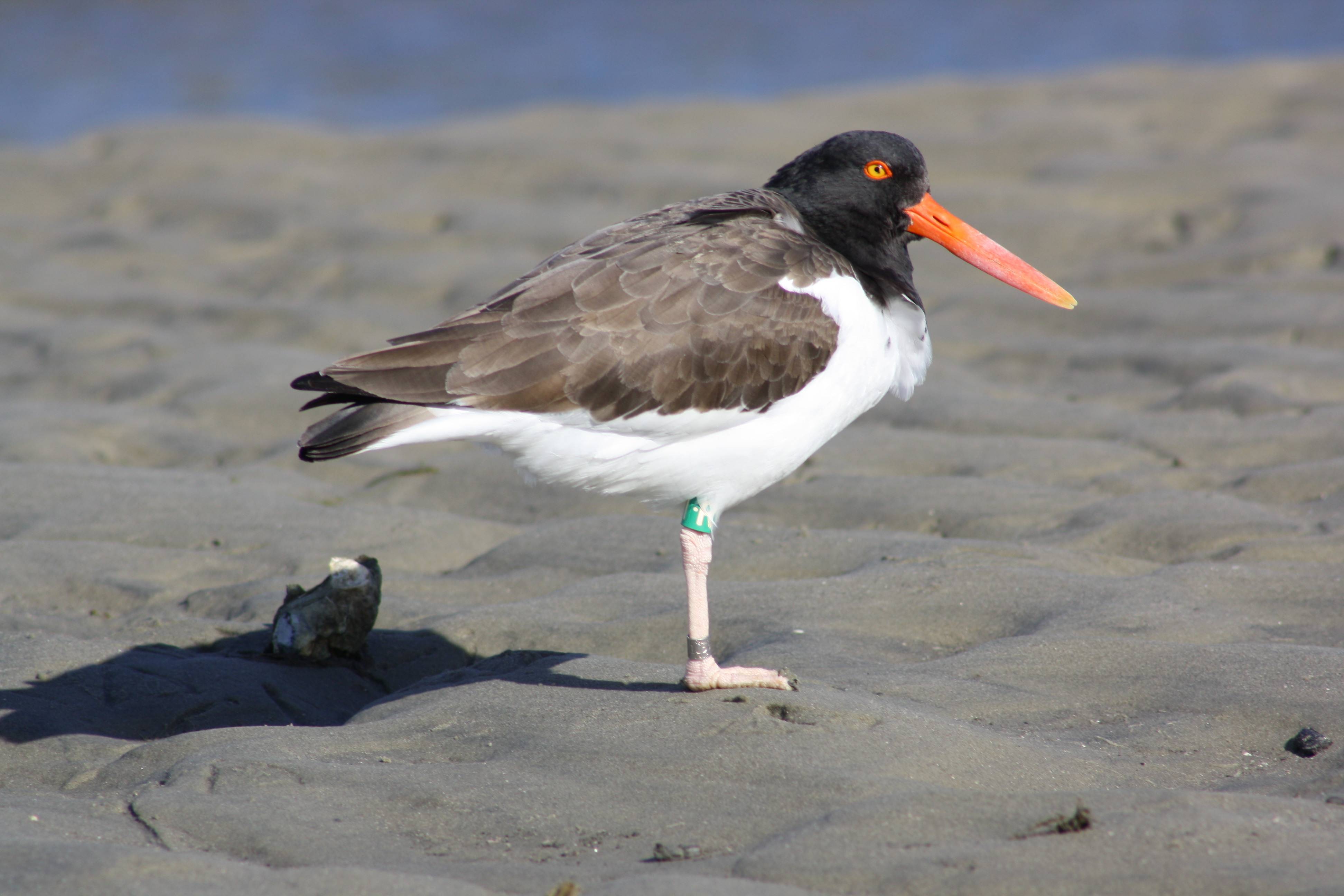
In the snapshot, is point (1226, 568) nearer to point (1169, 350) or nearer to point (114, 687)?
point (1169, 350)

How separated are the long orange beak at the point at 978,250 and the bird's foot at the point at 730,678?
6.31 ft

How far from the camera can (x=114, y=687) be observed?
4.26m

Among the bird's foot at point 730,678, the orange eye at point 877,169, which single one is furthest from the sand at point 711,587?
the orange eye at point 877,169

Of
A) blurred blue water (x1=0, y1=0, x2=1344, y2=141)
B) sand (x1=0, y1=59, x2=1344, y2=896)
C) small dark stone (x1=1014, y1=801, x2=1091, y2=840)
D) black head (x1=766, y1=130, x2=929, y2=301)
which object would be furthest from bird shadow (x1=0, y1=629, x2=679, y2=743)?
blurred blue water (x1=0, y1=0, x2=1344, y2=141)

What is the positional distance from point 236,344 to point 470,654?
4.41 metres

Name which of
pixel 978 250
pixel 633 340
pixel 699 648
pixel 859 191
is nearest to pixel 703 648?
pixel 699 648

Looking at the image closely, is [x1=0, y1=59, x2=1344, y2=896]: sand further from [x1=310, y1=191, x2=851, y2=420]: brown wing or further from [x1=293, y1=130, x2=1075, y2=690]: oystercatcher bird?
[x1=310, y1=191, x2=851, y2=420]: brown wing

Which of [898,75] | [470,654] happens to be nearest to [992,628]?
[470,654]

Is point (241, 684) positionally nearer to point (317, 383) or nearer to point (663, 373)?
point (317, 383)

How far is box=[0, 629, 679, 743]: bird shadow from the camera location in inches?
161

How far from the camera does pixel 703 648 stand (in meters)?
4.06

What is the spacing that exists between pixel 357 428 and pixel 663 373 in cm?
97

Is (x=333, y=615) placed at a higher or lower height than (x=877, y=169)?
lower

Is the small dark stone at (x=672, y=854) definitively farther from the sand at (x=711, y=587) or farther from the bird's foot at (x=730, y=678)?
the bird's foot at (x=730, y=678)
